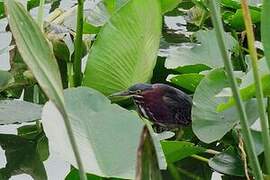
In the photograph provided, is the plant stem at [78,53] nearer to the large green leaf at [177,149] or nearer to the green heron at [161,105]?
the green heron at [161,105]

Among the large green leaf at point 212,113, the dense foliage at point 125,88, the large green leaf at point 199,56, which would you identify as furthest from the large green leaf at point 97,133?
the large green leaf at point 199,56

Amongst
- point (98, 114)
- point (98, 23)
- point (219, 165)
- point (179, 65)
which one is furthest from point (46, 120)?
point (98, 23)

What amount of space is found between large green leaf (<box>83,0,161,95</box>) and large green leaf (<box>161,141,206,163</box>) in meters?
0.16

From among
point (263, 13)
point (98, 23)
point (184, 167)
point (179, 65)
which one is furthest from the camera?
point (98, 23)

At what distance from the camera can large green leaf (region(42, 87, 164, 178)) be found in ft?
1.82

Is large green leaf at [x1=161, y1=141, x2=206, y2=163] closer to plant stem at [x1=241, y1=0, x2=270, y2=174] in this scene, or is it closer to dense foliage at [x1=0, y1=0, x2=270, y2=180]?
dense foliage at [x1=0, y1=0, x2=270, y2=180]

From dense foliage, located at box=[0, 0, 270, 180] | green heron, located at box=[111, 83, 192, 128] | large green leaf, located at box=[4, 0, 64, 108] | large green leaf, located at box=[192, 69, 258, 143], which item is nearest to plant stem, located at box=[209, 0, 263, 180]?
dense foliage, located at box=[0, 0, 270, 180]

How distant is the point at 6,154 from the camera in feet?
2.85

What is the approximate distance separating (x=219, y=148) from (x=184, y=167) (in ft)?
0.24

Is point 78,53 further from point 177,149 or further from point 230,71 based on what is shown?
point 230,71

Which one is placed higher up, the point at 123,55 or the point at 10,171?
the point at 123,55

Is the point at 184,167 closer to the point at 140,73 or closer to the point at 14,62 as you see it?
the point at 140,73

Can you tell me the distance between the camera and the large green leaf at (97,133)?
0.56 meters

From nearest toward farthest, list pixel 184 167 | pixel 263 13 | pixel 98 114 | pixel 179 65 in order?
pixel 263 13 → pixel 98 114 → pixel 184 167 → pixel 179 65
